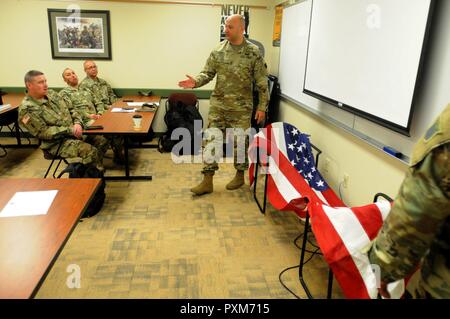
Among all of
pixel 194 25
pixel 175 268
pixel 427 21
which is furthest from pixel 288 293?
pixel 194 25

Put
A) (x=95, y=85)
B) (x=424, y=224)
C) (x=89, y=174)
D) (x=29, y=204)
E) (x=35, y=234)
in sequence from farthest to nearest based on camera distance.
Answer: (x=95, y=85) < (x=89, y=174) < (x=29, y=204) < (x=35, y=234) < (x=424, y=224)

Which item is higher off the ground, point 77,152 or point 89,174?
point 77,152

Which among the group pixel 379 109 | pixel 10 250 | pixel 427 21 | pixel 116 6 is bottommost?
pixel 10 250

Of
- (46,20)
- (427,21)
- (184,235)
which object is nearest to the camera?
(427,21)

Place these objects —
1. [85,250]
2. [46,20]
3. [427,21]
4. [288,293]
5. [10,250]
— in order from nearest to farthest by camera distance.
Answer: [10,250] → [427,21] → [288,293] → [85,250] → [46,20]

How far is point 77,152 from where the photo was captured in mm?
3291

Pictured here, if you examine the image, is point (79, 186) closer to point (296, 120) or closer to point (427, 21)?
point (427, 21)

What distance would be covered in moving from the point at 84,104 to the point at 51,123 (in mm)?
915

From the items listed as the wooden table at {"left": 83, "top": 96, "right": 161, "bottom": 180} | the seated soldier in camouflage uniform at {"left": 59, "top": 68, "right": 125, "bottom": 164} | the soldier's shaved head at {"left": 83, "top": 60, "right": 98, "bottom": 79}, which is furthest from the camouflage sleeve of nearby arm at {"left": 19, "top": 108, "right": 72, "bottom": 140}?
the soldier's shaved head at {"left": 83, "top": 60, "right": 98, "bottom": 79}

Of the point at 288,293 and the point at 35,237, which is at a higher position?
the point at 35,237

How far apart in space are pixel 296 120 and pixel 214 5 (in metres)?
2.22

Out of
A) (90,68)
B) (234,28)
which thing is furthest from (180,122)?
(234,28)

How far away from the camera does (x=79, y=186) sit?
73.7 inches

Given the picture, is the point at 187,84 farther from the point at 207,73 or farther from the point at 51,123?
the point at 51,123
